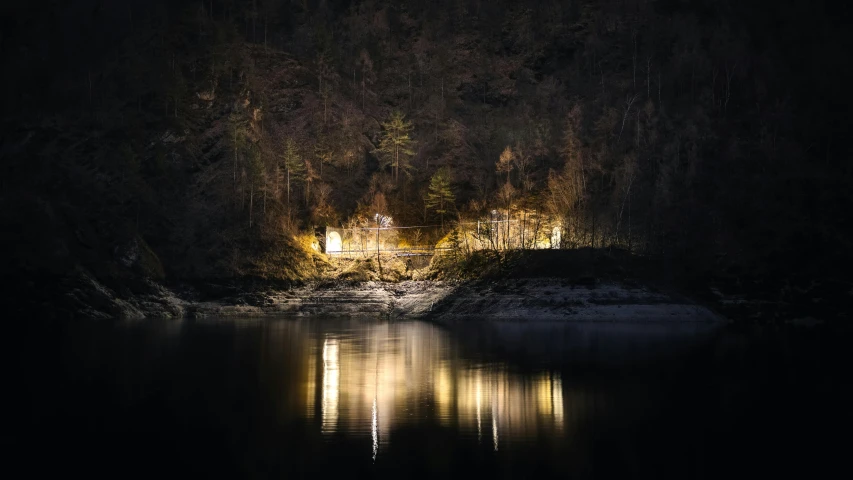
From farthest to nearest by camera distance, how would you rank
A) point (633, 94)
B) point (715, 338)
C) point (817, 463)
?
point (633, 94) < point (715, 338) < point (817, 463)

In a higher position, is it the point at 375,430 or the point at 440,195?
the point at 440,195

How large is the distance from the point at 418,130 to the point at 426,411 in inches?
3347

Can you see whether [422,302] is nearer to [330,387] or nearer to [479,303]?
[479,303]

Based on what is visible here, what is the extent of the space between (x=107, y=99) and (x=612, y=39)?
75.1 m

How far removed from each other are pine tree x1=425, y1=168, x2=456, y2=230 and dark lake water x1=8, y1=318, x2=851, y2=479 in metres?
50.8

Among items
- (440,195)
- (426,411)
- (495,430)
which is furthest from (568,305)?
(495,430)

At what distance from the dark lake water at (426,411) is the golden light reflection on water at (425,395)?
4.4 inches

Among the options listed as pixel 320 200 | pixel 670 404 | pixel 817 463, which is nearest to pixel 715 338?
pixel 670 404

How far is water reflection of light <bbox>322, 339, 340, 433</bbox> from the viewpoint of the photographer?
22484 millimetres

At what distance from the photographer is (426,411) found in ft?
79.2

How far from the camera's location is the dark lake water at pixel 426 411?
1798 centimetres

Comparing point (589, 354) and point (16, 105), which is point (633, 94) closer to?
point (589, 354)

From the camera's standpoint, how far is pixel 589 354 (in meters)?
39.9

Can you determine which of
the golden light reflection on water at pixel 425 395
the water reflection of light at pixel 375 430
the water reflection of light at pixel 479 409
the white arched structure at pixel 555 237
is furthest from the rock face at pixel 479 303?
the water reflection of light at pixel 375 430
